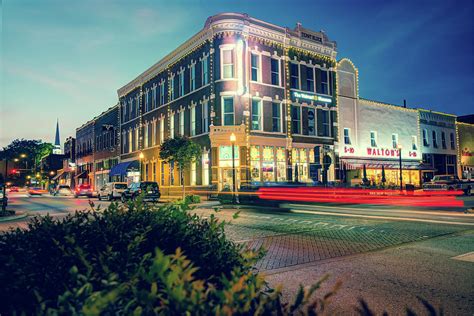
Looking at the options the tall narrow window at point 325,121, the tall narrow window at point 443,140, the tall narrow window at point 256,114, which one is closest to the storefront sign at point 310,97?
the tall narrow window at point 325,121

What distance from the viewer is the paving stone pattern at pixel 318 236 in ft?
24.8

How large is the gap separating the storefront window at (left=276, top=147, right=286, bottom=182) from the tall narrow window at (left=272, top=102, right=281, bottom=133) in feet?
5.86

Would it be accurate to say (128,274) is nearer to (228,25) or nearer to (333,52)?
(228,25)

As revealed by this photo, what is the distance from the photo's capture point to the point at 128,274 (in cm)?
246

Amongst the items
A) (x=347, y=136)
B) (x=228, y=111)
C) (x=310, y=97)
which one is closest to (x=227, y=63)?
(x=228, y=111)

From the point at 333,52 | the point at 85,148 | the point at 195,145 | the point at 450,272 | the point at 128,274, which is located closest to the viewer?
the point at 128,274

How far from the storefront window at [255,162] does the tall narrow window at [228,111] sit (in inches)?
114

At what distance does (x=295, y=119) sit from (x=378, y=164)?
12248 mm

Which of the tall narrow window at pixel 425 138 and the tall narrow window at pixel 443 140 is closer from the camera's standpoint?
the tall narrow window at pixel 425 138

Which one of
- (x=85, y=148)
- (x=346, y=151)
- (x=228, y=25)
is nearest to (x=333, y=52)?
(x=346, y=151)

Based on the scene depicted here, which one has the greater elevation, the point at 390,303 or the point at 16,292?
the point at 16,292

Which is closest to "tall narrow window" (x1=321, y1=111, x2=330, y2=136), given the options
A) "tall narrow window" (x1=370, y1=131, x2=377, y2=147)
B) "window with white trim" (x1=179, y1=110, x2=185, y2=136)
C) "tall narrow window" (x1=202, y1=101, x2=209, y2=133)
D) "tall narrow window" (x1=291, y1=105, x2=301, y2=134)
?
"tall narrow window" (x1=291, y1=105, x2=301, y2=134)

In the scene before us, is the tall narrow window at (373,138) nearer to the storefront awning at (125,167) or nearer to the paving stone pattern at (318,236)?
the storefront awning at (125,167)

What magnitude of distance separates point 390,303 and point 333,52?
33.6 m
